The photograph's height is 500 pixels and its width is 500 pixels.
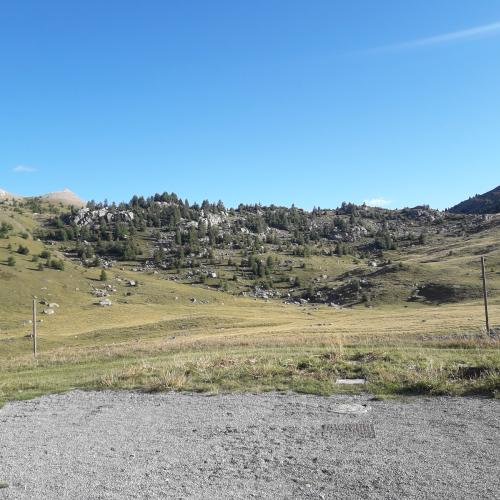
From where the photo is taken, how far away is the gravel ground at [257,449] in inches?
321

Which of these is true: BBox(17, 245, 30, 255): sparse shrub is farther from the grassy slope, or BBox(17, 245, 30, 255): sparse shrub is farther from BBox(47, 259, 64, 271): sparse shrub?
BBox(47, 259, 64, 271): sparse shrub

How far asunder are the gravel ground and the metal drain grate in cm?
4

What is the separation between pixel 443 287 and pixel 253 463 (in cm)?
12562

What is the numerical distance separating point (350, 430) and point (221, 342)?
2716 cm

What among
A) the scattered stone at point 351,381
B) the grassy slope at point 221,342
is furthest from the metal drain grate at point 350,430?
the scattered stone at point 351,381

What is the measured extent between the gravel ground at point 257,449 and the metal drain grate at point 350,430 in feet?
0.15

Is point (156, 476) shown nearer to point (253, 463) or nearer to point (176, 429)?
point (253, 463)

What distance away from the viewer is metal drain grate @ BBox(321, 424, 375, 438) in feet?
35.6

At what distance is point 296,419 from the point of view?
1238cm

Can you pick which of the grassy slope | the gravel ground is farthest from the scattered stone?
the gravel ground

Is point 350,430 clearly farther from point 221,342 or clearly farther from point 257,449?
point 221,342

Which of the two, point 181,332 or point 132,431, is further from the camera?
point 181,332

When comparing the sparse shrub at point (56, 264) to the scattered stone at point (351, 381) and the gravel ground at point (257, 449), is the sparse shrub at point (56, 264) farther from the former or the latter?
the scattered stone at point (351, 381)

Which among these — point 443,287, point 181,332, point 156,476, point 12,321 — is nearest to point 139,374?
point 156,476
